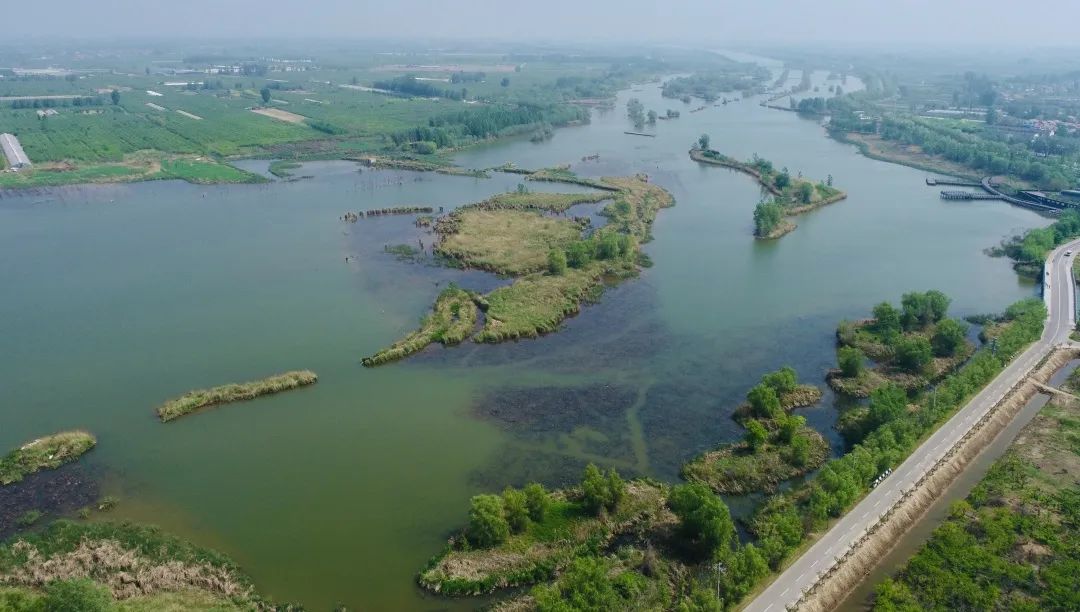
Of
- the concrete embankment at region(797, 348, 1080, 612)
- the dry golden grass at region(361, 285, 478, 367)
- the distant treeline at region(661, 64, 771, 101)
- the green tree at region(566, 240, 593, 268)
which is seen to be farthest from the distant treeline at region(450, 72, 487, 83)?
the concrete embankment at region(797, 348, 1080, 612)

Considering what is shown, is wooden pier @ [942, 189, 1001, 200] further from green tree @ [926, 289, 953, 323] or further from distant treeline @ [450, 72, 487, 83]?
distant treeline @ [450, 72, 487, 83]

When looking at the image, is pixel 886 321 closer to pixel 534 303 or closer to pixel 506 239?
pixel 534 303

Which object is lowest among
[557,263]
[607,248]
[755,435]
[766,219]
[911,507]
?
[911,507]

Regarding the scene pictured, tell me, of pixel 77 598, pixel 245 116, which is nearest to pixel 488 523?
pixel 77 598

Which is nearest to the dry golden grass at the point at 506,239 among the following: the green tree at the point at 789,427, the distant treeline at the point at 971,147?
the green tree at the point at 789,427

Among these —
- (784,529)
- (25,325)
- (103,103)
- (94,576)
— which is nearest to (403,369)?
(94,576)

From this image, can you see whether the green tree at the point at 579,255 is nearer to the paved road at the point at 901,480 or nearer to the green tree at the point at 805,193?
the paved road at the point at 901,480

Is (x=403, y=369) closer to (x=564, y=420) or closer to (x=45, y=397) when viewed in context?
(x=564, y=420)
